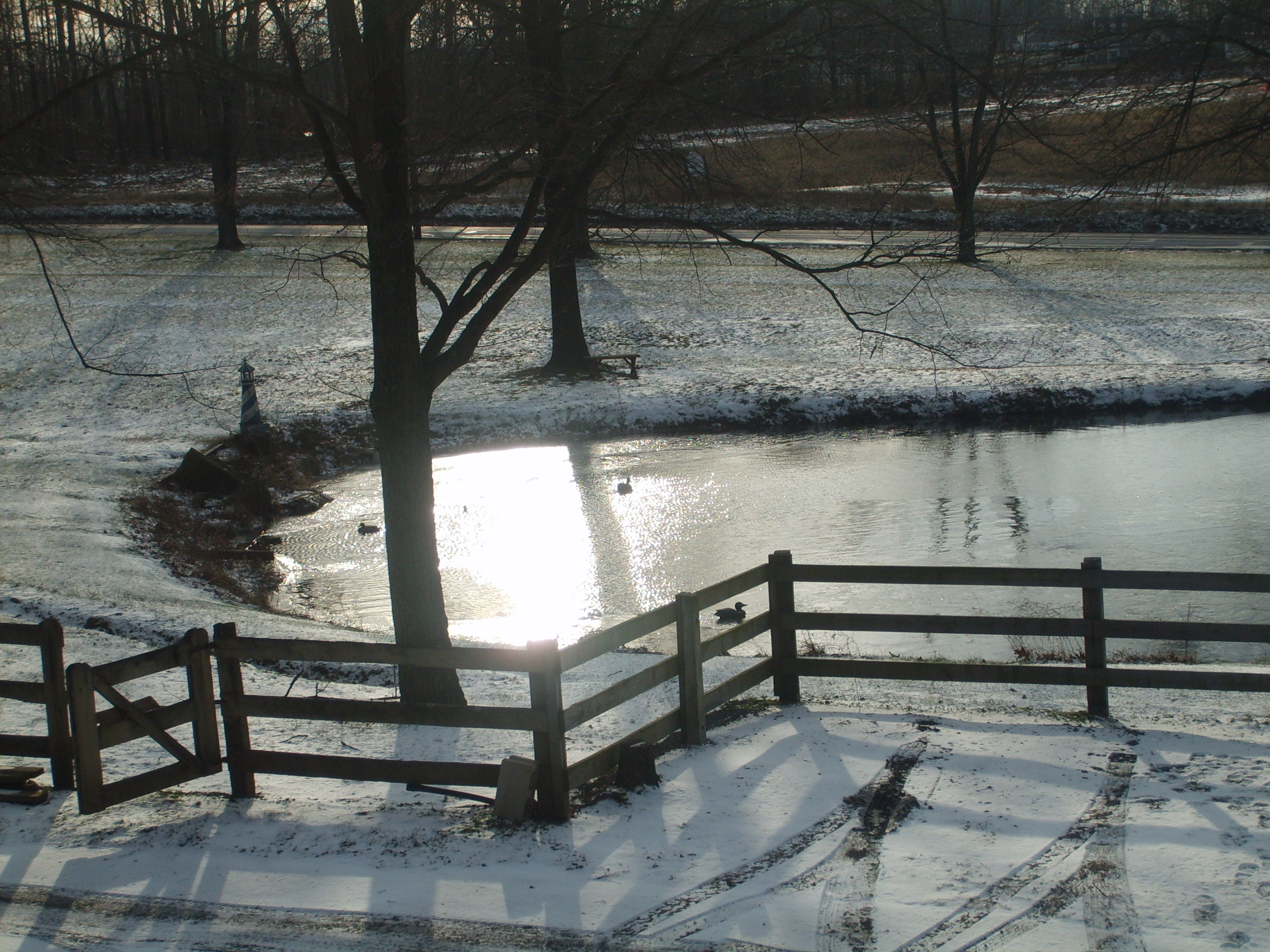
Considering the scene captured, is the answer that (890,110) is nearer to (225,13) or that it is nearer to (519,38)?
(519,38)

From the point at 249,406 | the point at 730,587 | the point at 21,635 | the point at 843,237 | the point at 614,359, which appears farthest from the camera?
the point at 843,237

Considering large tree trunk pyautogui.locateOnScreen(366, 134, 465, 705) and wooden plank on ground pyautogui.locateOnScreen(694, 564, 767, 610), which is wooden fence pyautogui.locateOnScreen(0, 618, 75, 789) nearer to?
large tree trunk pyautogui.locateOnScreen(366, 134, 465, 705)

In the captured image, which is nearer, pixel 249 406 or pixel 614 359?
pixel 249 406

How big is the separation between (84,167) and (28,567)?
4.28m

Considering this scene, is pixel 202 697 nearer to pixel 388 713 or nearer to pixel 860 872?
pixel 388 713

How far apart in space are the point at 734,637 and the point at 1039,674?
2.09 metres

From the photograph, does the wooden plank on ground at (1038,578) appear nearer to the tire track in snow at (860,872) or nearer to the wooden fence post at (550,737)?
the tire track in snow at (860,872)

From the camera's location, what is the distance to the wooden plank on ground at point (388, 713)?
19.6 ft

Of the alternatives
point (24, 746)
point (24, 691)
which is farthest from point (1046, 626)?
point (24, 746)

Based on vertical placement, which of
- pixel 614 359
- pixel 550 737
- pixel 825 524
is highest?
pixel 614 359

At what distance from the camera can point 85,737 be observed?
20.0ft

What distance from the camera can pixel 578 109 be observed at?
718 centimetres

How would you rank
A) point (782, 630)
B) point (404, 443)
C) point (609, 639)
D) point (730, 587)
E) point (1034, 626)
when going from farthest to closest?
point (782, 630) → point (404, 443) → point (1034, 626) → point (730, 587) → point (609, 639)

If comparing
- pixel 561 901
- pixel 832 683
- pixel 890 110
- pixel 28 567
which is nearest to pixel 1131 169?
pixel 890 110
